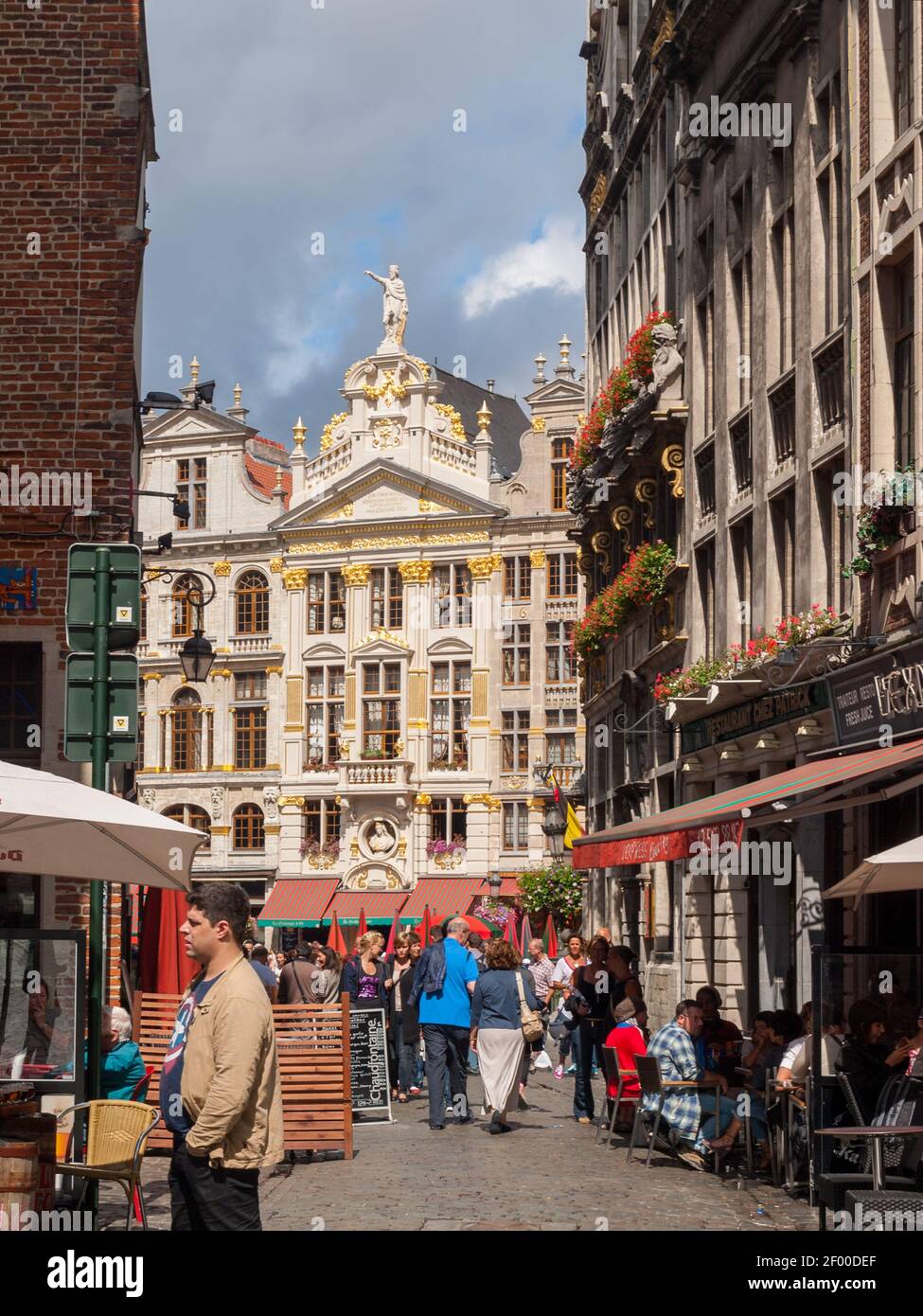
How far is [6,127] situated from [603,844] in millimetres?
8643

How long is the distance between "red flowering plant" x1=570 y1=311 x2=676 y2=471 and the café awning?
11.9 m

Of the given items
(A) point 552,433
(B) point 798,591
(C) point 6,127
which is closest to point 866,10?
(B) point 798,591

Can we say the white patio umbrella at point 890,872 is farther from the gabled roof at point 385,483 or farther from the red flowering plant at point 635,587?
the gabled roof at point 385,483

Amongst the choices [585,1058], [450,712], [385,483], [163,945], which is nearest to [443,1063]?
[585,1058]

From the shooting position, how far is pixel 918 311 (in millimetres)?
16484

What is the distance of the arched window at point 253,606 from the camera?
62.9 m

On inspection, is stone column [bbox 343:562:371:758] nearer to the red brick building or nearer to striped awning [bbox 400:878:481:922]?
striped awning [bbox 400:878:481:922]

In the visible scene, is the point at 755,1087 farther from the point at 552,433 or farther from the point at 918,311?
the point at 552,433

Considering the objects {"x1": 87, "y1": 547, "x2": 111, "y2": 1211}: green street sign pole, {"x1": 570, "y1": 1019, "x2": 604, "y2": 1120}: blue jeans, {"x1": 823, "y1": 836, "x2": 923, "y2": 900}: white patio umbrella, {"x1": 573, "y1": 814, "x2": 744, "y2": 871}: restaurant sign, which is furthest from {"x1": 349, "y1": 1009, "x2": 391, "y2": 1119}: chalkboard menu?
{"x1": 87, "y1": 547, "x2": 111, "y2": 1211}: green street sign pole

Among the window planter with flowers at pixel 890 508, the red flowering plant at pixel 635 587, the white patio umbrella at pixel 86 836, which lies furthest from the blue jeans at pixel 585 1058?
the red flowering plant at pixel 635 587

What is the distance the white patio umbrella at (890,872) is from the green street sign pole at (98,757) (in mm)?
3966

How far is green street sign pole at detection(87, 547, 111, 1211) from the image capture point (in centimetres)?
1023

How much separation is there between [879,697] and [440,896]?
40.5 m
